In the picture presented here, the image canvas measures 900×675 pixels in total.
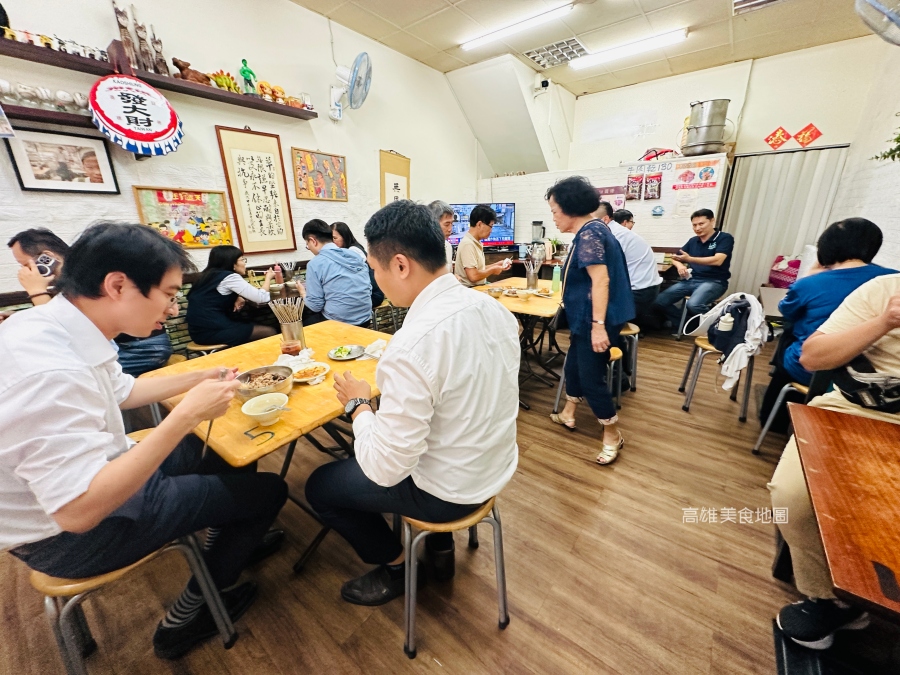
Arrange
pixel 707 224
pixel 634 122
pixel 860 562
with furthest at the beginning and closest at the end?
pixel 634 122, pixel 707 224, pixel 860 562

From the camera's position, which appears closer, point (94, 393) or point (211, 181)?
point (94, 393)

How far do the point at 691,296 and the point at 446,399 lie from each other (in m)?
4.11

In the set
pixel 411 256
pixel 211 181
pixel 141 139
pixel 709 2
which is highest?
pixel 709 2

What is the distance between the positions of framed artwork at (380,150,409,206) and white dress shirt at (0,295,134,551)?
385cm

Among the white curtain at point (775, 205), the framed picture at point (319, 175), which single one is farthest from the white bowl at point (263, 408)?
the white curtain at point (775, 205)

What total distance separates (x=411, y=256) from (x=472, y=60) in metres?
4.90

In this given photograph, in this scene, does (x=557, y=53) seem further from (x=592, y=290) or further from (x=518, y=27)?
(x=592, y=290)

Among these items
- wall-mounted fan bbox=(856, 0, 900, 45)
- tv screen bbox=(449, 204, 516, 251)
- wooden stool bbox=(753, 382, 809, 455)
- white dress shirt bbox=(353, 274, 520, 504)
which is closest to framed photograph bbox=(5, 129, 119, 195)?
white dress shirt bbox=(353, 274, 520, 504)

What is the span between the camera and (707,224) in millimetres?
3754

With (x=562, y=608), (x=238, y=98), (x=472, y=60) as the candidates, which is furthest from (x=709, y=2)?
(x=562, y=608)

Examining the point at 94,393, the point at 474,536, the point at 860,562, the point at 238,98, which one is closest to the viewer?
the point at 860,562

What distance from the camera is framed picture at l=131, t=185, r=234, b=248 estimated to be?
2.66 m

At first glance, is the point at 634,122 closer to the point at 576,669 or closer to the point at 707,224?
the point at 707,224

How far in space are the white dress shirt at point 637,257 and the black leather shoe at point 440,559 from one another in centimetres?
296
